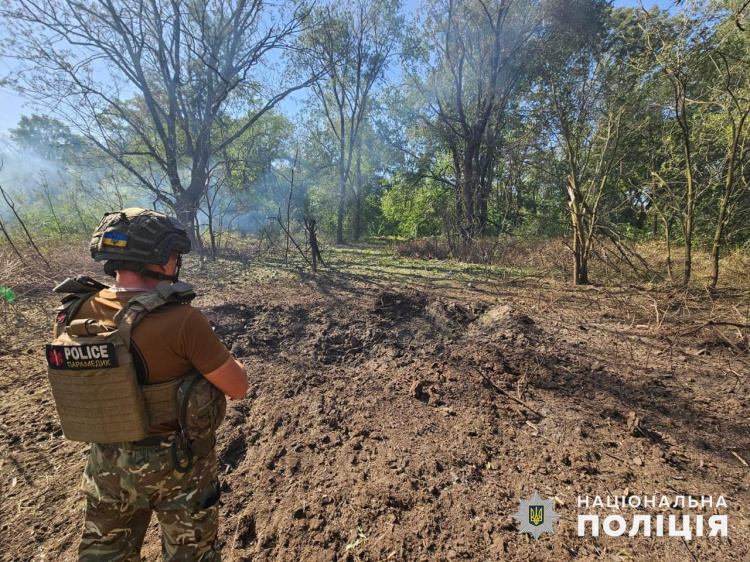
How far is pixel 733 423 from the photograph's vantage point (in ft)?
8.00

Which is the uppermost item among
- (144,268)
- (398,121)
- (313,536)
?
(398,121)

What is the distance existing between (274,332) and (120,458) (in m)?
3.12

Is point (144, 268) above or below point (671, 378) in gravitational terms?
above

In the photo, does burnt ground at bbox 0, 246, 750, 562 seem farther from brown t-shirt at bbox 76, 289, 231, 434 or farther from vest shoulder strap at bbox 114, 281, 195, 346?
vest shoulder strap at bbox 114, 281, 195, 346

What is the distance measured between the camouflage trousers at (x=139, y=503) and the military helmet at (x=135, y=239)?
2.41 feet

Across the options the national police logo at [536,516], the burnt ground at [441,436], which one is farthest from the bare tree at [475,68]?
the national police logo at [536,516]

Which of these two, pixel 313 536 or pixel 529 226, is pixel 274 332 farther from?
pixel 529 226

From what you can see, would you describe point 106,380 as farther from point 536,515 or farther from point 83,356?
point 536,515

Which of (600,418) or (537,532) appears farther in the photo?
(600,418)

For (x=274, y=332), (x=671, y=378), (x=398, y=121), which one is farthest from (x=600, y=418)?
(x=398, y=121)

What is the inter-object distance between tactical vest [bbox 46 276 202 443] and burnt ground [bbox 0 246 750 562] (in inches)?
40.4

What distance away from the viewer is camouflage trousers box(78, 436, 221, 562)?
1.19 meters

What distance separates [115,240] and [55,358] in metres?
0.47

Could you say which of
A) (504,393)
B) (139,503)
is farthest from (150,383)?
(504,393)
